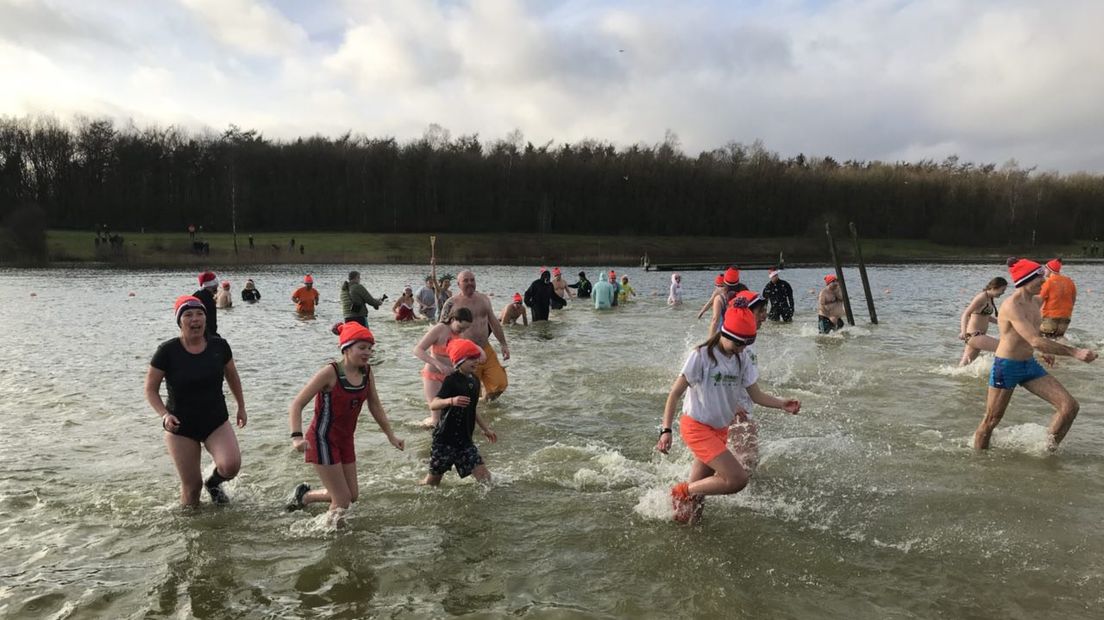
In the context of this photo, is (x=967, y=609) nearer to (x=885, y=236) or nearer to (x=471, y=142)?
(x=885, y=236)

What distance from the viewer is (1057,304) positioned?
13.5m

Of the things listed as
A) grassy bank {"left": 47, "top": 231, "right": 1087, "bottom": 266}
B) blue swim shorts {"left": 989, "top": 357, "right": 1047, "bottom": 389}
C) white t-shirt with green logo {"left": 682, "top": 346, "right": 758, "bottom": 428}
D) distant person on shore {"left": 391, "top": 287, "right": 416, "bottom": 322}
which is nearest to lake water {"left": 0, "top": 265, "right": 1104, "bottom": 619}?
blue swim shorts {"left": 989, "top": 357, "right": 1047, "bottom": 389}

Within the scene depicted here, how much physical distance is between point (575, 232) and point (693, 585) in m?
93.2

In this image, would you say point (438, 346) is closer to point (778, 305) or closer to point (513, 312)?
point (513, 312)

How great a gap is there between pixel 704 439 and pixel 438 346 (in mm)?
3713

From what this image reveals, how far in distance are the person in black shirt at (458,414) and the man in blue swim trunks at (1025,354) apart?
5.39 meters

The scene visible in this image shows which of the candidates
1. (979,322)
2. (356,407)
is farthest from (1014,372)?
(356,407)

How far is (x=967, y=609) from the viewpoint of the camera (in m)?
4.45

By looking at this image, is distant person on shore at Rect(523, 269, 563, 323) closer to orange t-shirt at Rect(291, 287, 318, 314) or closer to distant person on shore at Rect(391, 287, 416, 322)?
distant person on shore at Rect(391, 287, 416, 322)

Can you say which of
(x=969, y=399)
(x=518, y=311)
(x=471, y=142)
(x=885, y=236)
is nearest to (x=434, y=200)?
(x=471, y=142)

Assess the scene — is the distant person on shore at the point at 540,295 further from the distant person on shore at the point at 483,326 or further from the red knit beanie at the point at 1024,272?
the red knit beanie at the point at 1024,272

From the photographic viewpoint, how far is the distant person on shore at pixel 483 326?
28.5 ft

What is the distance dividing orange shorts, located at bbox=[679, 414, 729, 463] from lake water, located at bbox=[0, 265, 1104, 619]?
0.74 metres

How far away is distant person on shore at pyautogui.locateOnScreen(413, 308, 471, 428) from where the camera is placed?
7074mm
